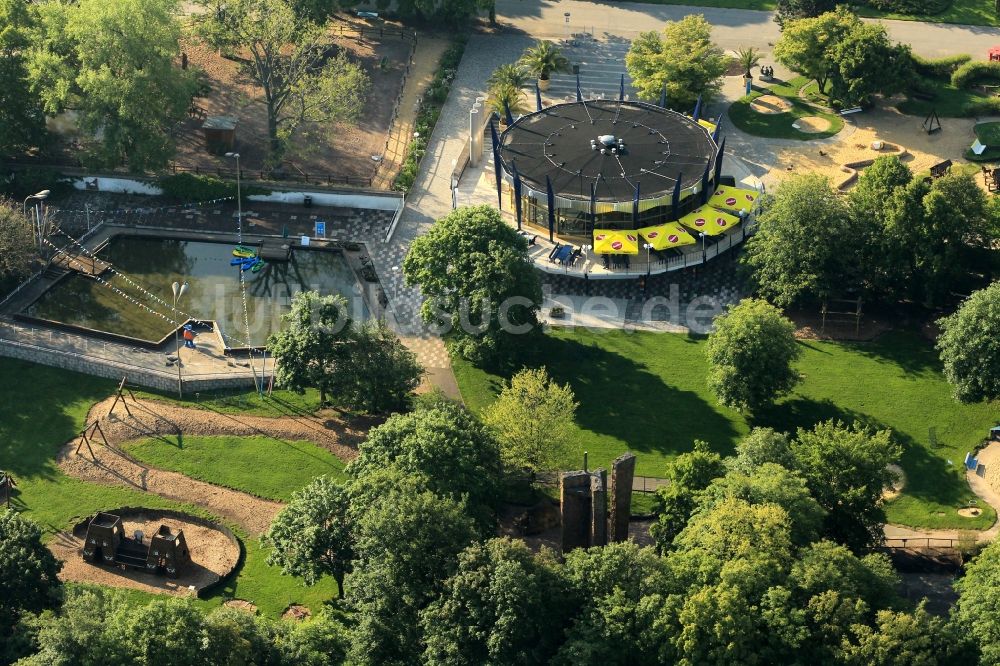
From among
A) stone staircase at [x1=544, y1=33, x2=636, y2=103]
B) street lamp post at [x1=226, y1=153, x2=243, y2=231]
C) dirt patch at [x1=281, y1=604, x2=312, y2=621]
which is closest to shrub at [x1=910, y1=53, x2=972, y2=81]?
stone staircase at [x1=544, y1=33, x2=636, y2=103]

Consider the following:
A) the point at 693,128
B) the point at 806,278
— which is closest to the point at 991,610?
the point at 806,278

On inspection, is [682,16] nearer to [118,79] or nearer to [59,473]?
[118,79]

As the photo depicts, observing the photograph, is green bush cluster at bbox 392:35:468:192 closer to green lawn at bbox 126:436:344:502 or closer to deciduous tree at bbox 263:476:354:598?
green lawn at bbox 126:436:344:502

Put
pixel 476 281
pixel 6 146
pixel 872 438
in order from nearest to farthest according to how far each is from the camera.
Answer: pixel 872 438
pixel 476 281
pixel 6 146

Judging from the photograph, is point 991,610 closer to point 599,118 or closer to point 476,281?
point 476,281

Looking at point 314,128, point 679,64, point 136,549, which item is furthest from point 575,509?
point 314,128

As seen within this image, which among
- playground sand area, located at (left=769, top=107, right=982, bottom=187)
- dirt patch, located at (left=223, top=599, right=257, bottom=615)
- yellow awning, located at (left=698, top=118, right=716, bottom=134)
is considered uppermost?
yellow awning, located at (left=698, top=118, right=716, bottom=134)

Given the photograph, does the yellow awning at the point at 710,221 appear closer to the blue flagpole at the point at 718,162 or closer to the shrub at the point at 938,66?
the blue flagpole at the point at 718,162
